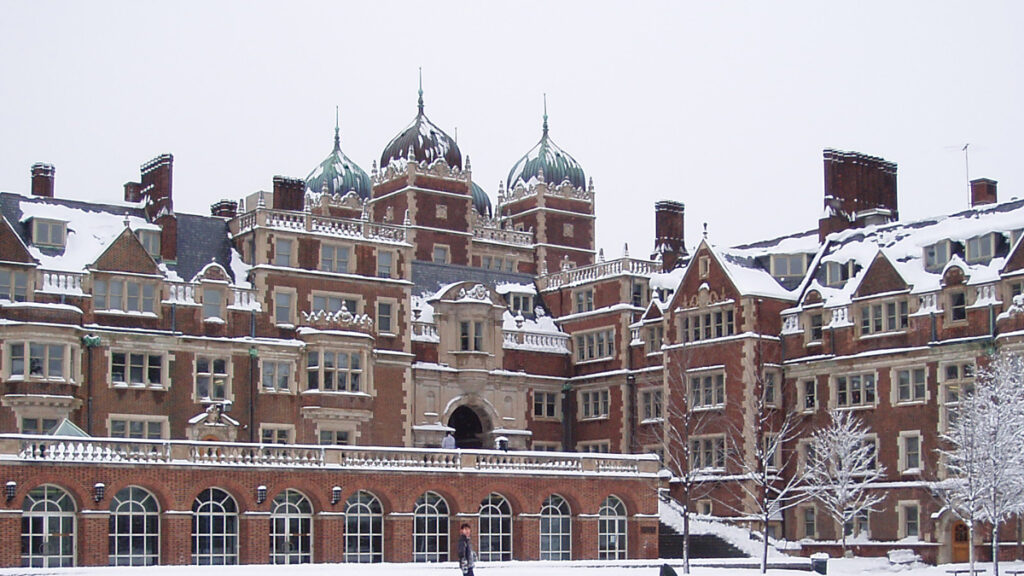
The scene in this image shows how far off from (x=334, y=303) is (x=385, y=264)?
3.09 meters

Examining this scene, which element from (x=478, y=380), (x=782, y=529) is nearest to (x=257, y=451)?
(x=478, y=380)

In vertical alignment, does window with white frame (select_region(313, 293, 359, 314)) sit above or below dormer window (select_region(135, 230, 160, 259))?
below

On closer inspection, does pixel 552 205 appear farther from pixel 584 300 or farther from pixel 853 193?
pixel 853 193

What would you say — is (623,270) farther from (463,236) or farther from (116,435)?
(116,435)

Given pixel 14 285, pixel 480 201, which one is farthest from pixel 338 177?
pixel 14 285

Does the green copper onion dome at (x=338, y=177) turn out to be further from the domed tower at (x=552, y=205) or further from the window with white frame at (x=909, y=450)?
the window with white frame at (x=909, y=450)

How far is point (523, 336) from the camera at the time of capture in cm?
7525

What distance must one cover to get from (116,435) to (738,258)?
87.0 ft

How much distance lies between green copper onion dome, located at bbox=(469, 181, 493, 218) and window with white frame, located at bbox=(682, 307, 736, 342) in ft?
100

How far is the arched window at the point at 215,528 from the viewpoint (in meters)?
54.7

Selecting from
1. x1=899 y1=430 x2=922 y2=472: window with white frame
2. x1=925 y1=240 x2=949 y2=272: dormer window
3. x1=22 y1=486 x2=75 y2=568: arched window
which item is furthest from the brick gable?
x1=925 y1=240 x2=949 y2=272: dormer window

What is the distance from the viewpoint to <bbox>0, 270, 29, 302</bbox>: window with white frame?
5900 cm

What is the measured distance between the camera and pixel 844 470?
62094mm

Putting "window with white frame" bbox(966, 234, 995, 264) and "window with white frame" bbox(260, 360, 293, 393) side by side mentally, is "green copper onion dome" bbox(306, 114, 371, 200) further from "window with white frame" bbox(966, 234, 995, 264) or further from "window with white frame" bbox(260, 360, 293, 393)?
"window with white frame" bbox(966, 234, 995, 264)
